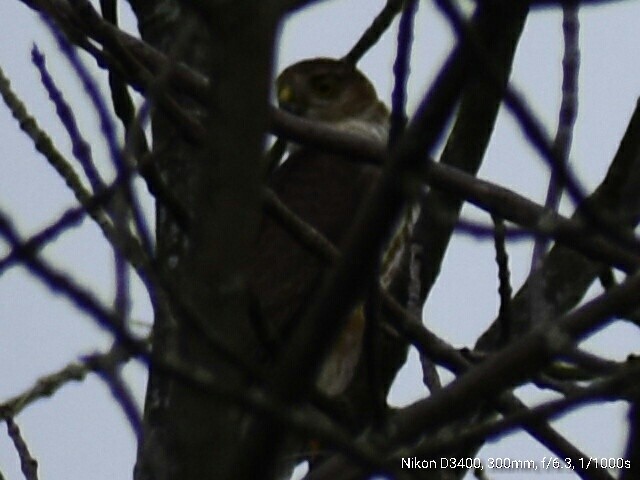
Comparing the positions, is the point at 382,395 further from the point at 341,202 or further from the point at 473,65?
the point at 341,202

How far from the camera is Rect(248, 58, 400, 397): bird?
5203 mm

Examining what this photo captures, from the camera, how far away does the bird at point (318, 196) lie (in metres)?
5.20

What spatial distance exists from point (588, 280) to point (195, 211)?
9.16 feet

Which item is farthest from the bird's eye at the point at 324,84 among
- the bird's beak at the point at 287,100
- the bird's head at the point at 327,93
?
the bird's beak at the point at 287,100

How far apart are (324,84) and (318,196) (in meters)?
0.94

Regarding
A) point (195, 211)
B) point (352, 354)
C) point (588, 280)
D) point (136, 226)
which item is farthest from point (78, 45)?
point (352, 354)

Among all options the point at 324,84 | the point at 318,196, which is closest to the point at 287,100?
the point at 324,84

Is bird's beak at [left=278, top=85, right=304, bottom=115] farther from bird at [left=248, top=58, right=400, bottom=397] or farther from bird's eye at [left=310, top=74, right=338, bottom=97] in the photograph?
bird's eye at [left=310, top=74, right=338, bottom=97]

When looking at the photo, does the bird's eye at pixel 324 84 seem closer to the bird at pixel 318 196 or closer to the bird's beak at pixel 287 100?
the bird at pixel 318 196

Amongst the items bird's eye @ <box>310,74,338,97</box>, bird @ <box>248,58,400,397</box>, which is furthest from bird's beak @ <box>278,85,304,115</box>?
bird's eye @ <box>310,74,338,97</box>

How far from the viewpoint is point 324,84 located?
658 centimetres

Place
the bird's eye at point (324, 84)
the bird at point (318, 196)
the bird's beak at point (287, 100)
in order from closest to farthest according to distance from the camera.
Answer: the bird at point (318, 196), the bird's beak at point (287, 100), the bird's eye at point (324, 84)

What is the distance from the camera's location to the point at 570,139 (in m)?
2.74

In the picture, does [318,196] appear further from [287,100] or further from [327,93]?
[327,93]
